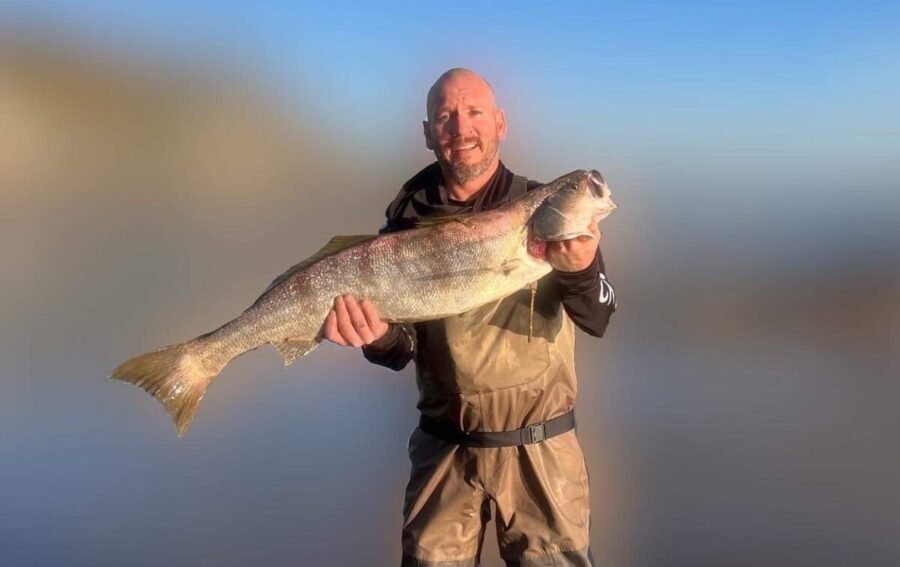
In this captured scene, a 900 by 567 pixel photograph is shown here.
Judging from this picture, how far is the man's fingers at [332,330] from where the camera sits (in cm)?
224

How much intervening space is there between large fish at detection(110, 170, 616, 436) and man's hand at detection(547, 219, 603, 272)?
4 centimetres

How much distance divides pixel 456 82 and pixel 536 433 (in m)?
1.24

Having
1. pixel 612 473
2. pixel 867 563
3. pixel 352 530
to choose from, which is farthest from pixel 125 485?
pixel 867 563

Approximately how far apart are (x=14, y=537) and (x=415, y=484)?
7.99 ft

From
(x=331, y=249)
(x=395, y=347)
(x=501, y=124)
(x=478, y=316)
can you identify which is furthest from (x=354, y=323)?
(x=501, y=124)

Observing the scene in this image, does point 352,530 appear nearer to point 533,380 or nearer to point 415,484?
point 415,484

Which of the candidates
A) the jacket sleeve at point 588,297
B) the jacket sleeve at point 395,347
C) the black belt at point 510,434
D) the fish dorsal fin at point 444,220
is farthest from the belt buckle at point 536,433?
the fish dorsal fin at point 444,220

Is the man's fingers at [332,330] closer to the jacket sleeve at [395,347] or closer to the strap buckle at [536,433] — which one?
the jacket sleeve at [395,347]

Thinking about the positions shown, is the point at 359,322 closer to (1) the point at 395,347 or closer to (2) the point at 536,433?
(1) the point at 395,347

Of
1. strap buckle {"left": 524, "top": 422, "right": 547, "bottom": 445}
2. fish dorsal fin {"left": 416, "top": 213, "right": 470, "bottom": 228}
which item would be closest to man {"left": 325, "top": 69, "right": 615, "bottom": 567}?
strap buckle {"left": 524, "top": 422, "right": 547, "bottom": 445}

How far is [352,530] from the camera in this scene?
3.33 m

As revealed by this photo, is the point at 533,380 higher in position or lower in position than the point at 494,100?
lower

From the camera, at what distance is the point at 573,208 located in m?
2.06

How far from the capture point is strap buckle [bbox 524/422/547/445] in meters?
2.19
